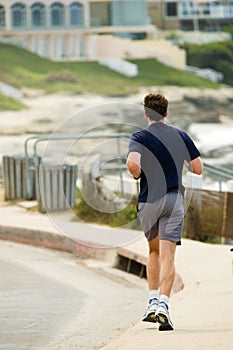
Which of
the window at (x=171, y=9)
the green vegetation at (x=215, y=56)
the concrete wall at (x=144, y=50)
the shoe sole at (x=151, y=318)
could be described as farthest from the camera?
the window at (x=171, y=9)

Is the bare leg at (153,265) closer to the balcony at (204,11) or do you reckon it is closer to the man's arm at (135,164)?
the man's arm at (135,164)

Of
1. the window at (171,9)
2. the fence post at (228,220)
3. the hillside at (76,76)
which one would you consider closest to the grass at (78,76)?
the hillside at (76,76)

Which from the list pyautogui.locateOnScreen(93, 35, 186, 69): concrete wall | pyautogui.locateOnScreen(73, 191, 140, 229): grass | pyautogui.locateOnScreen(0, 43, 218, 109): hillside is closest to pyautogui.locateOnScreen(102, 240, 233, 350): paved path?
pyautogui.locateOnScreen(73, 191, 140, 229): grass

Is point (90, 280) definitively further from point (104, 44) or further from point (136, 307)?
point (104, 44)

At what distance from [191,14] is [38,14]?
14576 millimetres

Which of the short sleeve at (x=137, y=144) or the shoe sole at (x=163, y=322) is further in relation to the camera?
the short sleeve at (x=137, y=144)

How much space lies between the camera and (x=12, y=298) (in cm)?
1166

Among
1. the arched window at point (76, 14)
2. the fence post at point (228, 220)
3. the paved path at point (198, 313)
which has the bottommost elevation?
the arched window at point (76, 14)

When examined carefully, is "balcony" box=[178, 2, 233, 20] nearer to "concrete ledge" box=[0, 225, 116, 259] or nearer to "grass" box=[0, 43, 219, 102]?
"grass" box=[0, 43, 219, 102]

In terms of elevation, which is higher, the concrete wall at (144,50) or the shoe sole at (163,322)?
the shoe sole at (163,322)

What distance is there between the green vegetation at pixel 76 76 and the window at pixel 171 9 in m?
9.13

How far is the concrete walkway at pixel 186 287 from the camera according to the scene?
8820mm

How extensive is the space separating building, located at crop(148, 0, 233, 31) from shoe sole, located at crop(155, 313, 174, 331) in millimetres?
101415

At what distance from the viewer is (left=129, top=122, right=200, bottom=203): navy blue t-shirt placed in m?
9.40
